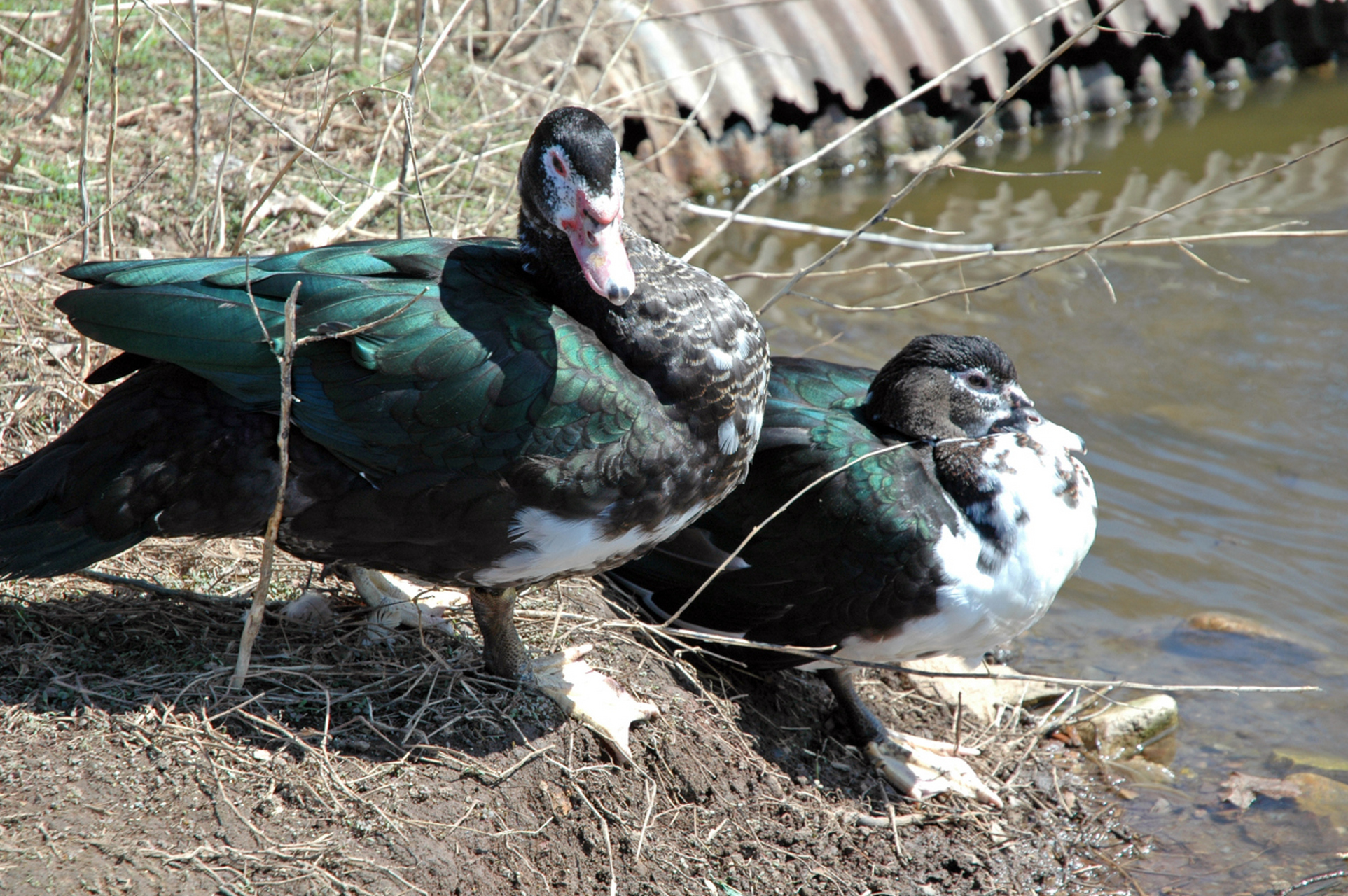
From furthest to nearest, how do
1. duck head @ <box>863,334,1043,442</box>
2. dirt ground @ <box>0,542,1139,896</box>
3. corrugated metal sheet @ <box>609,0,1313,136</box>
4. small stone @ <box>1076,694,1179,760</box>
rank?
corrugated metal sheet @ <box>609,0,1313,136</box> → small stone @ <box>1076,694,1179,760</box> → duck head @ <box>863,334,1043,442</box> → dirt ground @ <box>0,542,1139,896</box>

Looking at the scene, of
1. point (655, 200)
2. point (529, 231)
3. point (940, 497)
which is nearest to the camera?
point (529, 231)

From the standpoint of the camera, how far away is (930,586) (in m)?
3.16

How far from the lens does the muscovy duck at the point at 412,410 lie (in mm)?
2574

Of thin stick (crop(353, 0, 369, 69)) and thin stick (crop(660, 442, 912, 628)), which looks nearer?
thin stick (crop(660, 442, 912, 628))

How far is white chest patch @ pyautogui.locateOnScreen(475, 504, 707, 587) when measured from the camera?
2.63 metres

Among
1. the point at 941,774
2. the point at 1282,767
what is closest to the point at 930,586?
the point at 941,774

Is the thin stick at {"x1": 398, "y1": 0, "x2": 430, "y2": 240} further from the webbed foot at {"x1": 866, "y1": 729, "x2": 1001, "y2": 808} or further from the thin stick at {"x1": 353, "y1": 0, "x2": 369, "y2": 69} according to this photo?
the webbed foot at {"x1": 866, "y1": 729, "x2": 1001, "y2": 808}

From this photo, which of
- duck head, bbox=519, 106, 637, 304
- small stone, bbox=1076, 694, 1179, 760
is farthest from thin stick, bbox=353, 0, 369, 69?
small stone, bbox=1076, 694, 1179, 760

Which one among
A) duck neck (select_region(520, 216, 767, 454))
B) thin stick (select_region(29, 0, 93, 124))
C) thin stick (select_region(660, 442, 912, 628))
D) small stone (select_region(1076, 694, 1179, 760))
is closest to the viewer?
thin stick (select_region(29, 0, 93, 124))

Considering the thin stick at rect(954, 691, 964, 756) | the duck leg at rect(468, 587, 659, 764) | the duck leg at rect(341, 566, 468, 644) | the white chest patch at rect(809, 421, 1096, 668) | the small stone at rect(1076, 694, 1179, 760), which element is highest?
the duck leg at rect(341, 566, 468, 644)

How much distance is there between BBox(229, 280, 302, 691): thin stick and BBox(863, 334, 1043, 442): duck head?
1.74 meters

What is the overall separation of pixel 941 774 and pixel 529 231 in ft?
6.41

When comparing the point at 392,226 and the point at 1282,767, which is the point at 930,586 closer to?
the point at 1282,767

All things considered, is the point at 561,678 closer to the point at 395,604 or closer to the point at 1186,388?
the point at 395,604
